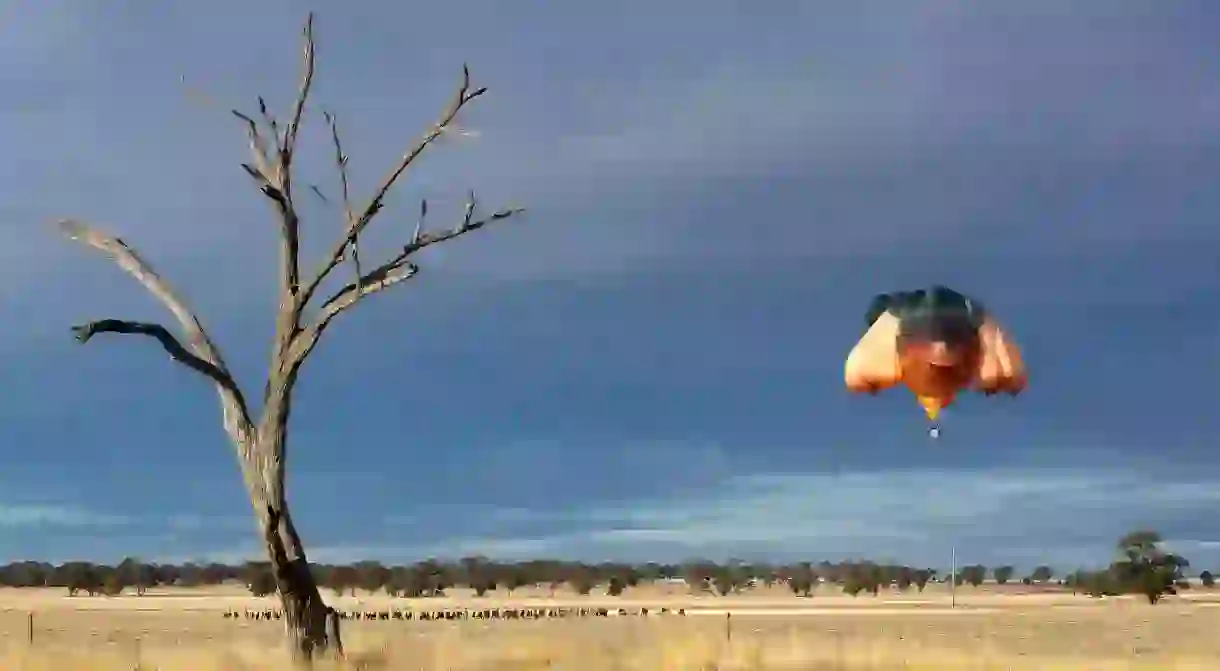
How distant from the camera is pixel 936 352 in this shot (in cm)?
2200

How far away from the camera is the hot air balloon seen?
865 inches

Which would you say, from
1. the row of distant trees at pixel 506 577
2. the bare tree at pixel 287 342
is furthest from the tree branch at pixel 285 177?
the row of distant trees at pixel 506 577

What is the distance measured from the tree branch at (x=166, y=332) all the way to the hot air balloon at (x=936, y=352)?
8.20 m

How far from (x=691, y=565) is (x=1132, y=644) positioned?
350 ft

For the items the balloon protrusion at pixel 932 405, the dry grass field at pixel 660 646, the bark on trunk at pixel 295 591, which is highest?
the balloon protrusion at pixel 932 405

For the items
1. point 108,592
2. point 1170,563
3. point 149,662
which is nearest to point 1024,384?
point 149,662

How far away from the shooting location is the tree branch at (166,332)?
2127 centimetres

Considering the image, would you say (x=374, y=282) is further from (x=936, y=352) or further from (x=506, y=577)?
(x=506, y=577)

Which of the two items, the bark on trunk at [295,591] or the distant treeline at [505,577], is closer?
the bark on trunk at [295,591]

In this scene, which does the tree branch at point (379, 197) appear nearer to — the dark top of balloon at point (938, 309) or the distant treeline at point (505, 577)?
the dark top of balloon at point (938, 309)

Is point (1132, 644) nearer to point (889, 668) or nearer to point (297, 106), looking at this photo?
point (889, 668)

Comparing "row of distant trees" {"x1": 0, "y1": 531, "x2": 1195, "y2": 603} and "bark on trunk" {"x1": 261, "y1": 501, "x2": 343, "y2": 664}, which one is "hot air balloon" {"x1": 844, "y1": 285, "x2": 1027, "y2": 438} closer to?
"bark on trunk" {"x1": 261, "y1": 501, "x2": 343, "y2": 664}

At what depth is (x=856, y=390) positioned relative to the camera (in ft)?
76.5

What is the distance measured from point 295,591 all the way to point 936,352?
351 inches
